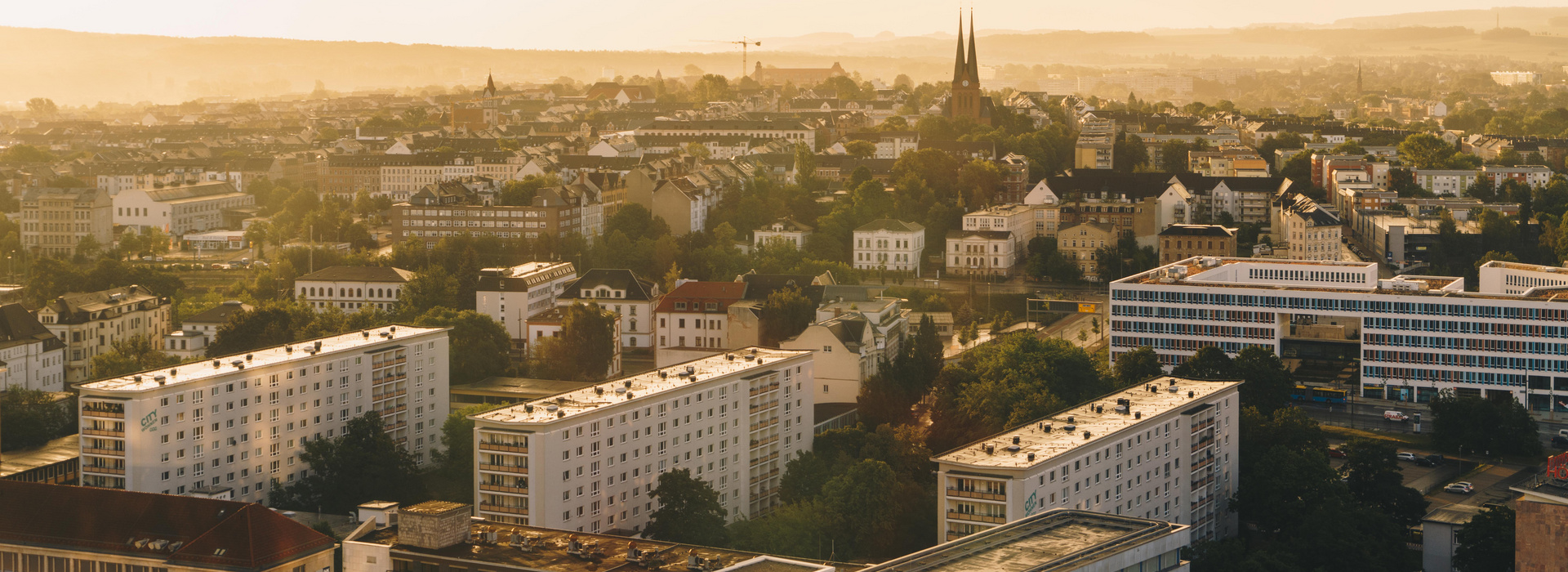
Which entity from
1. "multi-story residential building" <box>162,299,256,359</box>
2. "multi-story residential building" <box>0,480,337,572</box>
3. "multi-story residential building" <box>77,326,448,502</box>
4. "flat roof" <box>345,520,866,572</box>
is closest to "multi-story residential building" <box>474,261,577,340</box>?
"multi-story residential building" <box>162,299,256,359</box>

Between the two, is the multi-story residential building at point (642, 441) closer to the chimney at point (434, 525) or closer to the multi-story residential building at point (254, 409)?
the chimney at point (434, 525)

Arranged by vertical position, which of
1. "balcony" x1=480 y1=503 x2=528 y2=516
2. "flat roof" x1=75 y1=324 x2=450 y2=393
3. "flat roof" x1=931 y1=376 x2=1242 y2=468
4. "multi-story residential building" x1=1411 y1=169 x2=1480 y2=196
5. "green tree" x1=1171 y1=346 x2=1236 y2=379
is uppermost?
"multi-story residential building" x1=1411 y1=169 x2=1480 y2=196

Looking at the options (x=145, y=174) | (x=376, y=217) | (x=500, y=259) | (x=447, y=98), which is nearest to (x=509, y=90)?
(x=447, y=98)

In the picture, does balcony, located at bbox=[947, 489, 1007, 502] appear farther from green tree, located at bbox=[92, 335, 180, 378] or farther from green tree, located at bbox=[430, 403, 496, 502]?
green tree, located at bbox=[92, 335, 180, 378]

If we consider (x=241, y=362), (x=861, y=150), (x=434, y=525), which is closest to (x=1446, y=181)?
(x=861, y=150)

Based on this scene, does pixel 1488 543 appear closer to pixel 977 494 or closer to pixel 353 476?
pixel 977 494

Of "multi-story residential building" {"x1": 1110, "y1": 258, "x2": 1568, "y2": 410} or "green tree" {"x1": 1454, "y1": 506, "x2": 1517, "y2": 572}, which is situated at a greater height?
"multi-story residential building" {"x1": 1110, "y1": 258, "x2": 1568, "y2": 410}
